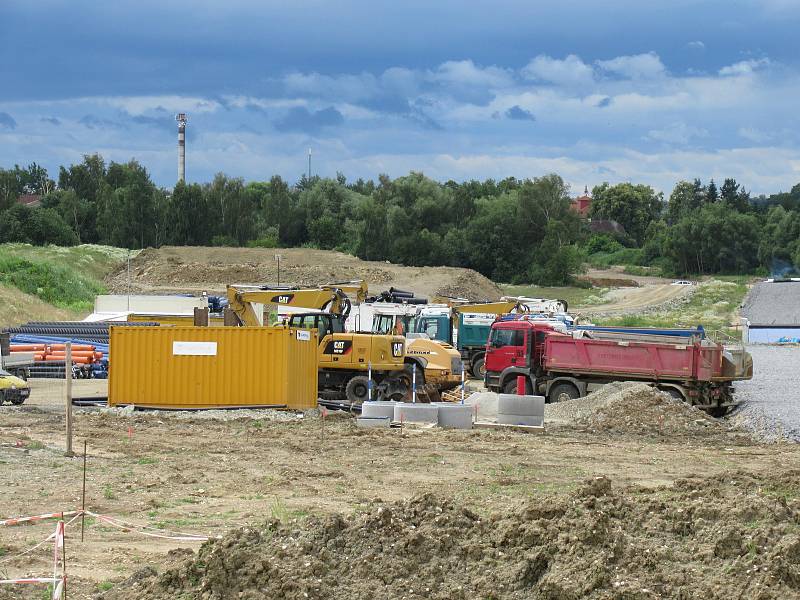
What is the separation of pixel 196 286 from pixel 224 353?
2214 inches

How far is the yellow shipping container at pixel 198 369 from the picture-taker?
79.2ft

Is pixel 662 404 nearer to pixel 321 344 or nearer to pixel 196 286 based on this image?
pixel 321 344

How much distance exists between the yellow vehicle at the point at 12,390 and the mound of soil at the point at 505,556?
1741cm

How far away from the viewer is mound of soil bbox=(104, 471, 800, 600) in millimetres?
7805

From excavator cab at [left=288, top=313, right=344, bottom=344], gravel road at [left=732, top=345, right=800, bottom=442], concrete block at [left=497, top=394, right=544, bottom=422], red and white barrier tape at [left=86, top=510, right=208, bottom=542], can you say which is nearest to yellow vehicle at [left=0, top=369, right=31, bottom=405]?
excavator cab at [left=288, top=313, right=344, bottom=344]

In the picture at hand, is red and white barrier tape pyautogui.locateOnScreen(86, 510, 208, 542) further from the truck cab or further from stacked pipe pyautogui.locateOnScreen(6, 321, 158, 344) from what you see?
stacked pipe pyautogui.locateOnScreen(6, 321, 158, 344)

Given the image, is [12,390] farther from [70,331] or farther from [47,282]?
[47,282]

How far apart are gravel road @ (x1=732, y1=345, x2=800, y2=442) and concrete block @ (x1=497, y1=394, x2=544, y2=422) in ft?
15.1

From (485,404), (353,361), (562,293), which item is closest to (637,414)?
(485,404)

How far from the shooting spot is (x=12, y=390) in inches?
998

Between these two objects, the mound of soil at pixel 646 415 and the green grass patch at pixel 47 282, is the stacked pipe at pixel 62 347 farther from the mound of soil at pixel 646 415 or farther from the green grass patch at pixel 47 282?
the green grass patch at pixel 47 282

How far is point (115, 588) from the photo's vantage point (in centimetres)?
843

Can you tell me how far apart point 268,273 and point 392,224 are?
54.6 ft

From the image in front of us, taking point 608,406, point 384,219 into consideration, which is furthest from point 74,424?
point 384,219
